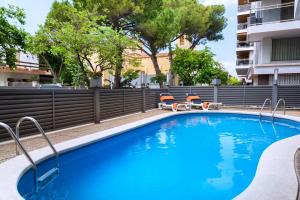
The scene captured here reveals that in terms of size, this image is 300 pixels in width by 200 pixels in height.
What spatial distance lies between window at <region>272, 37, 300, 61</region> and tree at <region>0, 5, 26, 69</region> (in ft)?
54.7

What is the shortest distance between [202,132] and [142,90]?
600 cm

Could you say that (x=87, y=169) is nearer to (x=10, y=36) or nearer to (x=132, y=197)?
(x=132, y=197)

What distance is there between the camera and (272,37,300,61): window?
19.5 m

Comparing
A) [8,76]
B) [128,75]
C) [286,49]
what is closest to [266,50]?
[286,49]

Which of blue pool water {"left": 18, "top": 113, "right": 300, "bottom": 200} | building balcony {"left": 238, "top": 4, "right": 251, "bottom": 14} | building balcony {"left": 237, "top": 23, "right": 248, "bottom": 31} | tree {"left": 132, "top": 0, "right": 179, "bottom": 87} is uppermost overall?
building balcony {"left": 238, "top": 4, "right": 251, "bottom": 14}

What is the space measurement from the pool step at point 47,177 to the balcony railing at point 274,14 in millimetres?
18276

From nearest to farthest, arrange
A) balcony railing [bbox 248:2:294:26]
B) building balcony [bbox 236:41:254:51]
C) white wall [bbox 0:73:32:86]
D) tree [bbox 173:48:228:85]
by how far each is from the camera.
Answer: balcony railing [bbox 248:2:294:26]
tree [bbox 173:48:228:85]
white wall [bbox 0:73:32:86]
building balcony [bbox 236:41:254:51]

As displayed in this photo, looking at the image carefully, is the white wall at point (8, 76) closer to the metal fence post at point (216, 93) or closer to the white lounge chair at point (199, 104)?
the white lounge chair at point (199, 104)

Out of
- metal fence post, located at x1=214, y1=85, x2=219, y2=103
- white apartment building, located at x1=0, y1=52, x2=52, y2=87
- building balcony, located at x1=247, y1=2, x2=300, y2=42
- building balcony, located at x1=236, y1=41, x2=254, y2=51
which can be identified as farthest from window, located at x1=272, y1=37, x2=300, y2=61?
white apartment building, located at x1=0, y1=52, x2=52, y2=87

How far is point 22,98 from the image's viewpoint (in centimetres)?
825

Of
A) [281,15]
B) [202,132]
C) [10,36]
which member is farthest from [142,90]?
[281,15]

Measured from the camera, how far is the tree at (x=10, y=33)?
→ 9.32 metres

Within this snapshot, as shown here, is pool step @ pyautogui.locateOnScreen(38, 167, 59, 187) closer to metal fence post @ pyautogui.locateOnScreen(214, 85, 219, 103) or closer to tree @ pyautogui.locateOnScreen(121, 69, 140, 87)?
tree @ pyautogui.locateOnScreen(121, 69, 140, 87)

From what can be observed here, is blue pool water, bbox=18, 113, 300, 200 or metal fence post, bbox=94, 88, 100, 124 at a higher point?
metal fence post, bbox=94, 88, 100, 124
